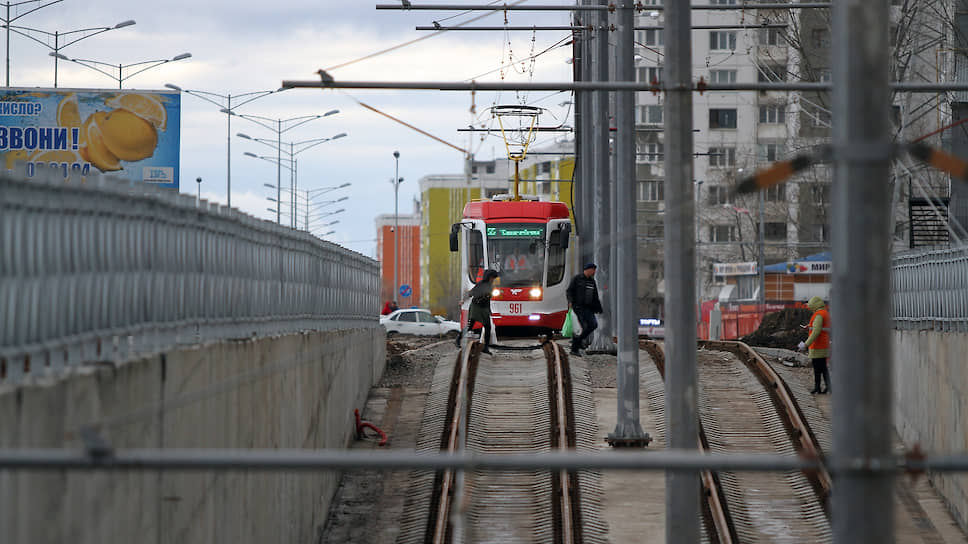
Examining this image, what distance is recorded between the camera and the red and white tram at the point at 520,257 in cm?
3161

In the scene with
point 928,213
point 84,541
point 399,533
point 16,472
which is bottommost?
point 399,533

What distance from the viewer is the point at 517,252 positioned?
31797 mm

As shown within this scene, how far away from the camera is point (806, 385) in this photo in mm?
23594

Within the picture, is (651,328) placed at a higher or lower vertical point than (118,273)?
lower

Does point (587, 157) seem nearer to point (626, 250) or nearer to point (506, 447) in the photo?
point (506, 447)

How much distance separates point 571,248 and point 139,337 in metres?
24.6

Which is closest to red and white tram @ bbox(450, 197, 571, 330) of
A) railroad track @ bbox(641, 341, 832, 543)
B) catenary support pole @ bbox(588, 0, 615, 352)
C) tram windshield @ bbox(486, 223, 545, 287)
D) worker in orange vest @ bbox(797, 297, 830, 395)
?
tram windshield @ bbox(486, 223, 545, 287)

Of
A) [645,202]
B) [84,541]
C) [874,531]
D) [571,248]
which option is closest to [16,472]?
[84,541]

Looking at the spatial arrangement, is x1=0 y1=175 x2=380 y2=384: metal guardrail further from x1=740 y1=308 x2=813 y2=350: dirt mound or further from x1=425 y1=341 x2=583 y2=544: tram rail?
x1=740 y1=308 x2=813 y2=350: dirt mound

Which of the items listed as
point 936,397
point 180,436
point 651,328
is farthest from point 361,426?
point 651,328

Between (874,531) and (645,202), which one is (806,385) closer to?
(874,531)

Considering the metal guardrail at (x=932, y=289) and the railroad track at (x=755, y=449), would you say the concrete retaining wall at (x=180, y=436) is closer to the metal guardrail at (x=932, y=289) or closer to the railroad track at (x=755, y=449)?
the railroad track at (x=755, y=449)

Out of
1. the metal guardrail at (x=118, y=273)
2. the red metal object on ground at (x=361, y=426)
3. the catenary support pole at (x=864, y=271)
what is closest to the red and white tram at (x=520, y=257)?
the red metal object on ground at (x=361, y=426)

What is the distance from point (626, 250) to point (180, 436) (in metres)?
9.14
